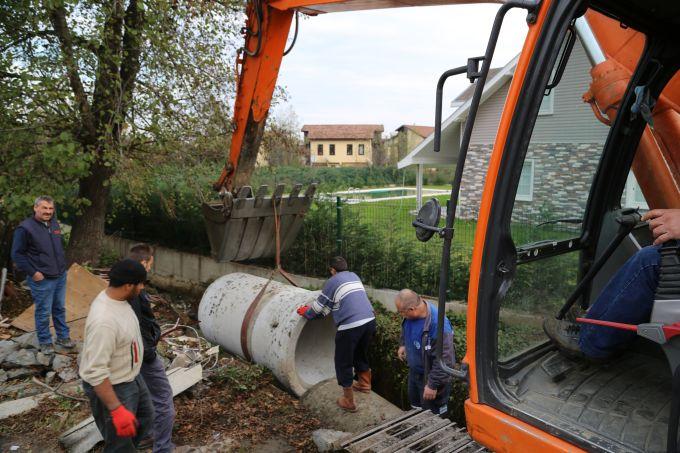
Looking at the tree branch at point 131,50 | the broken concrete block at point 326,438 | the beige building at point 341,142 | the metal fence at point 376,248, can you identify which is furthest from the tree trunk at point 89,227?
the beige building at point 341,142

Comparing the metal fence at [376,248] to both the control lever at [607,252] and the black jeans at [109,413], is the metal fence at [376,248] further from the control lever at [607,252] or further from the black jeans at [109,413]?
the black jeans at [109,413]

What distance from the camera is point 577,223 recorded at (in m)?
2.87

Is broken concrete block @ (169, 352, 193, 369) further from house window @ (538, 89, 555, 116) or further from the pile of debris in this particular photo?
house window @ (538, 89, 555, 116)

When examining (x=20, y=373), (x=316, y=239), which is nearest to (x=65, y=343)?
Result: (x=20, y=373)

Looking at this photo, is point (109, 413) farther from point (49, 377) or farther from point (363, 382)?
point (363, 382)

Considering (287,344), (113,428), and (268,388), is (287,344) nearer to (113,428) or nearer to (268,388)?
(268,388)

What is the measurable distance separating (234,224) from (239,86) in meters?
1.47

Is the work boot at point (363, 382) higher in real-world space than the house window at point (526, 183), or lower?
lower

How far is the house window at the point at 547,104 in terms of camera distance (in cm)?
225

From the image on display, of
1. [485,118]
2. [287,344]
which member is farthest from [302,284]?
[485,118]

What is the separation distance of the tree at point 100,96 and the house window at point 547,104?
6039 millimetres

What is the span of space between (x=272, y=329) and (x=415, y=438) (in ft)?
11.7

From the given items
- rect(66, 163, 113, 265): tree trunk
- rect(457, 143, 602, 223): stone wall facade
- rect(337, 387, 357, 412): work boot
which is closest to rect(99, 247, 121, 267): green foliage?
rect(66, 163, 113, 265): tree trunk

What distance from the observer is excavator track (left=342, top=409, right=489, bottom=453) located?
2736 mm
